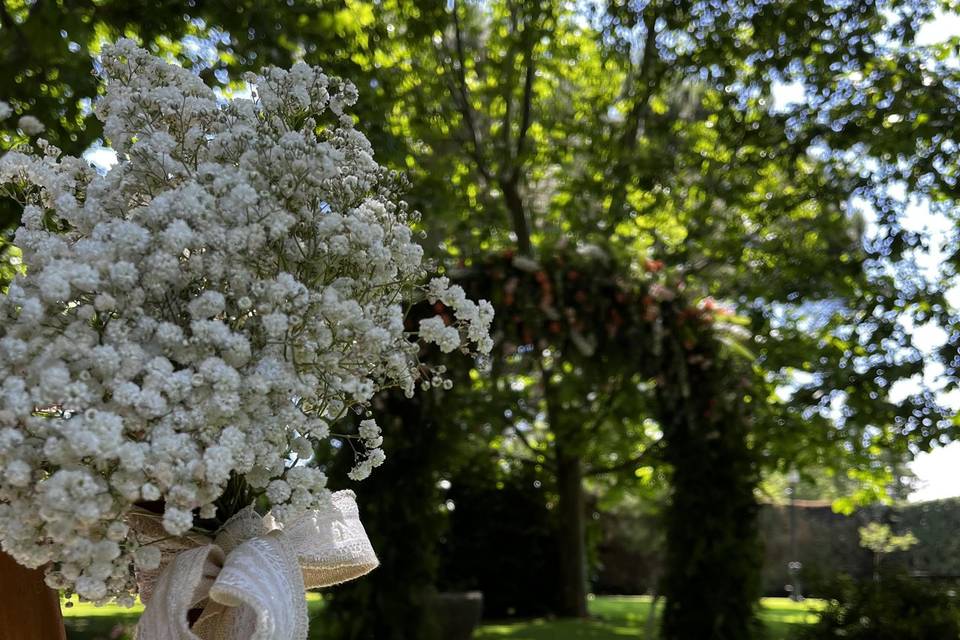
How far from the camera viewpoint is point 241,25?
509 centimetres

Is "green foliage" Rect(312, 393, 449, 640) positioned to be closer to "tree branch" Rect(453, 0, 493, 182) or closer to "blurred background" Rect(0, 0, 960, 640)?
"blurred background" Rect(0, 0, 960, 640)

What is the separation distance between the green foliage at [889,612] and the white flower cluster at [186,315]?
6307mm

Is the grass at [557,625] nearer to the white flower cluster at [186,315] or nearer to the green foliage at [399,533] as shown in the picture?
the green foliage at [399,533]

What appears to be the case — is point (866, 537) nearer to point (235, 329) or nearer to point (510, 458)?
point (510, 458)

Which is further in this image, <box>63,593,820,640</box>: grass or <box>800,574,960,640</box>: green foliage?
<box>63,593,820,640</box>: grass

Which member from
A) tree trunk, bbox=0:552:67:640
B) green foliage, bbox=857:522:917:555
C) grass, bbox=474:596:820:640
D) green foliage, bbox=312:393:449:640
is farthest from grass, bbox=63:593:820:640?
tree trunk, bbox=0:552:67:640

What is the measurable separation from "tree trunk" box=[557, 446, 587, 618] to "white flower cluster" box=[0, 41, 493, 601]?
1003 centimetres

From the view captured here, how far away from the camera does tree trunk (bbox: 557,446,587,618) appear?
36.8ft

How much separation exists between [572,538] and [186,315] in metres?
10.5

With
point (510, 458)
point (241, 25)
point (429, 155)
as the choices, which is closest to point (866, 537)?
point (510, 458)

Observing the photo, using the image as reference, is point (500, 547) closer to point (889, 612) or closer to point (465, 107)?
point (465, 107)

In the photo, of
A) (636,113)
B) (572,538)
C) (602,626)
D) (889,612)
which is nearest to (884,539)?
(572,538)

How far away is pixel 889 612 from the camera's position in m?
6.76

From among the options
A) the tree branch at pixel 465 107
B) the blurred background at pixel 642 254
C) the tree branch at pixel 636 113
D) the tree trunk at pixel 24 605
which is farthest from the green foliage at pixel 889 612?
the tree trunk at pixel 24 605
